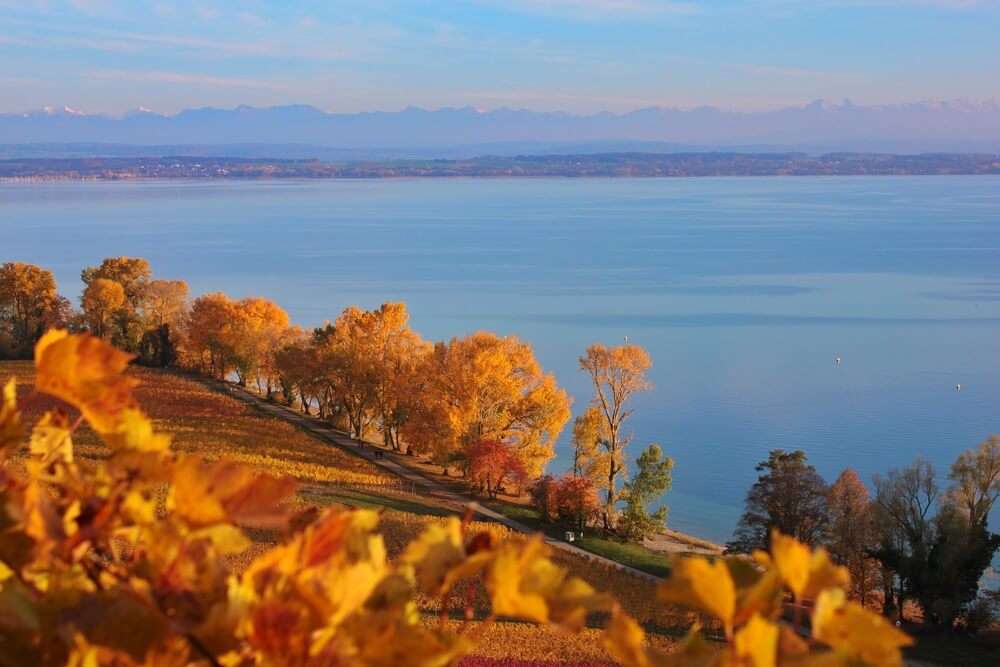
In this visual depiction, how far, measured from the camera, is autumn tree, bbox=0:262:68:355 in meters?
41.8

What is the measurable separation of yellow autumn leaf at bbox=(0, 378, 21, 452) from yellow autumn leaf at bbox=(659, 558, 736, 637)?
749 mm

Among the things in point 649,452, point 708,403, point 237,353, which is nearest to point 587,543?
point 649,452

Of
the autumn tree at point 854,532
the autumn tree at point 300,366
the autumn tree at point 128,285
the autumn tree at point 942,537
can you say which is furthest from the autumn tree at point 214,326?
the autumn tree at point 942,537

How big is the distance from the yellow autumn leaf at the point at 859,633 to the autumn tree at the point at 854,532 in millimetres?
20972

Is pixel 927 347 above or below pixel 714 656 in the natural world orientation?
below

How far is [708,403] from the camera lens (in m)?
36.2

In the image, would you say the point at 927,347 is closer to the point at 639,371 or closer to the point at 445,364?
the point at 639,371

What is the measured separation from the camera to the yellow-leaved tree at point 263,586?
2.86 ft

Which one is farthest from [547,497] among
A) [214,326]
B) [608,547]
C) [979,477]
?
[214,326]

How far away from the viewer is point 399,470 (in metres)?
30.0

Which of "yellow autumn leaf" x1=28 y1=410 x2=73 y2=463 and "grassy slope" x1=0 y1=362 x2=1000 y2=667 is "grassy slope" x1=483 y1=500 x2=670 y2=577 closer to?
"grassy slope" x1=0 y1=362 x2=1000 y2=667

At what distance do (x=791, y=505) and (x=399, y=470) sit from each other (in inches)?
514

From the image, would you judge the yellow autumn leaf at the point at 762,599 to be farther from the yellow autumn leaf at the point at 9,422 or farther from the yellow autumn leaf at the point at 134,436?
the yellow autumn leaf at the point at 9,422

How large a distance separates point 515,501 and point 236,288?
38788mm
